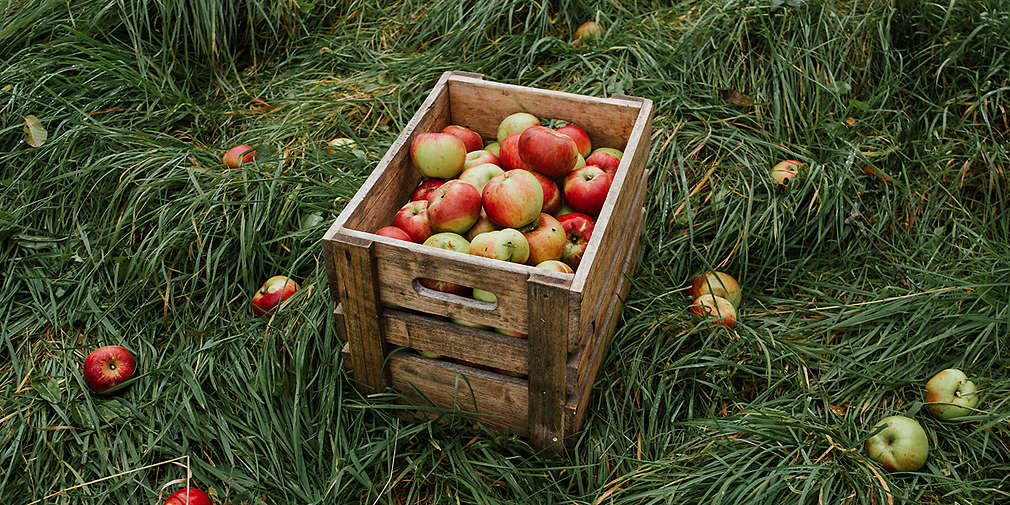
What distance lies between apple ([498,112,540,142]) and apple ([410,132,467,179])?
228mm

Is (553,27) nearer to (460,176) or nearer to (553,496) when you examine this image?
(460,176)

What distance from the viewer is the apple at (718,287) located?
3.22m

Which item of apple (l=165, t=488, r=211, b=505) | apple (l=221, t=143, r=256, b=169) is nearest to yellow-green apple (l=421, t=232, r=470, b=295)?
apple (l=165, t=488, r=211, b=505)

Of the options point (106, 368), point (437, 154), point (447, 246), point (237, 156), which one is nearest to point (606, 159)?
point (437, 154)

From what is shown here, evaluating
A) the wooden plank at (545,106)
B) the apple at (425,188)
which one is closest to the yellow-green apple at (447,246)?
the apple at (425,188)

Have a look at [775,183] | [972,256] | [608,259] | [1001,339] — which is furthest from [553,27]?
[1001,339]

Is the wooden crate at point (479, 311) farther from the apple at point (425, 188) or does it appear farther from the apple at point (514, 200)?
the apple at point (514, 200)

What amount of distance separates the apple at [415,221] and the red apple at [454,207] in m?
0.03

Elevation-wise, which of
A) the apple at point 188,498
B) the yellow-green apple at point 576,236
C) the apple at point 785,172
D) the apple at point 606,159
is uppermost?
the apple at point 606,159

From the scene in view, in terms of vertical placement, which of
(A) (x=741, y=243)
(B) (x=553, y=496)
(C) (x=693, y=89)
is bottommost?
(B) (x=553, y=496)

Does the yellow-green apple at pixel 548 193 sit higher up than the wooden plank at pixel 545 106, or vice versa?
the wooden plank at pixel 545 106

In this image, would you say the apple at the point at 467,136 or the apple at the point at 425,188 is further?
the apple at the point at 467,136

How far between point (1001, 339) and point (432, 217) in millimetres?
1981

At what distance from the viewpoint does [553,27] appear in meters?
4.24
